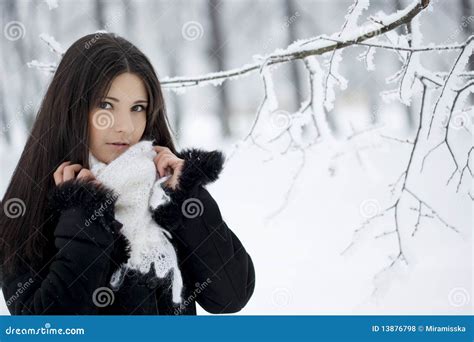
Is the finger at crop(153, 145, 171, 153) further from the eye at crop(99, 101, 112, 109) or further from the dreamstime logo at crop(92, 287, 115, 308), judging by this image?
the dreamstime logo at crop(92, 287, 115, 308)

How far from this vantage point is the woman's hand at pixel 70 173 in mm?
1132

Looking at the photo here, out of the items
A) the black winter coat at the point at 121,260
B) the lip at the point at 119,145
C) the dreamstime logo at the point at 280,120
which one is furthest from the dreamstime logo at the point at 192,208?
the dreamstime logo at the point at 280,120

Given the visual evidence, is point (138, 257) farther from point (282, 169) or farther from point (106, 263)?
point (282, 169)

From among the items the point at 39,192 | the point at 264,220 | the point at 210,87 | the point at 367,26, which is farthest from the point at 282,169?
the point at 39,192

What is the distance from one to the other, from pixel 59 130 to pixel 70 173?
0.11m

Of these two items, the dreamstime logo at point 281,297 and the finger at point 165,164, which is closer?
the finger at point 165,164

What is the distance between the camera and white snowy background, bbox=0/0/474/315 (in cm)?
173

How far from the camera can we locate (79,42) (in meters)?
1.22

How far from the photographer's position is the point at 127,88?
3.92 feet

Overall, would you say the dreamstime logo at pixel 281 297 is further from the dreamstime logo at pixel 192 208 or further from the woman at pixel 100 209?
the dreamstime logo at pixel 192 208
